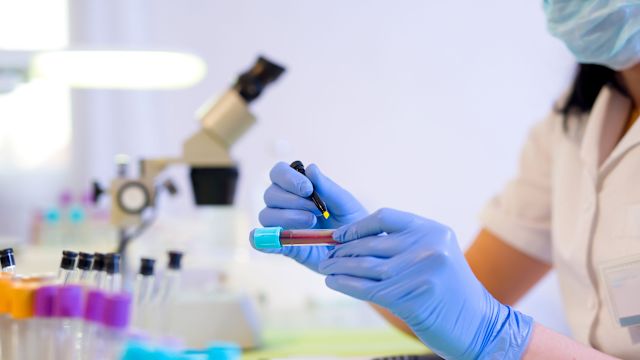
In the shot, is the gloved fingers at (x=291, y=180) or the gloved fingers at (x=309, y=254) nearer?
the gloved fingers at (x=291, y=180)

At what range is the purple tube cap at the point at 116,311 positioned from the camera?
0.79 metres

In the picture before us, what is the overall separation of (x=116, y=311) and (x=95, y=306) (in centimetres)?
3

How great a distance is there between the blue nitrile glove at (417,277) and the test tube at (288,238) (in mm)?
16

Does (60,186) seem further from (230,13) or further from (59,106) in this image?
(230,13)

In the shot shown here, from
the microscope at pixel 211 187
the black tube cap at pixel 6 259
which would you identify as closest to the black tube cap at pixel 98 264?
the black tube cap at pixel 6 259

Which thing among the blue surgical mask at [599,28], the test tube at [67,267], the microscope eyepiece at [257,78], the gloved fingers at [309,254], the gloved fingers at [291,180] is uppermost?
the blue surgical mask at [599,28]

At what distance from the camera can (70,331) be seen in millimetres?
839

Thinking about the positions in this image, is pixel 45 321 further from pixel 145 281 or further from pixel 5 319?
pixel 145 281

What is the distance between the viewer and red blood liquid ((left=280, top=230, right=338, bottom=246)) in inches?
36.2

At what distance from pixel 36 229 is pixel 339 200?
187 cm

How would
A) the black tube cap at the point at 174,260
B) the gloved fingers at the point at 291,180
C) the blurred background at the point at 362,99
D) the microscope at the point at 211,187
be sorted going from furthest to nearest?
the blurred background at the point at 362,99, the microscope at the point at 211,187, the black tube cap at the point at 174,260, the gloved fingers at the point at 291,180

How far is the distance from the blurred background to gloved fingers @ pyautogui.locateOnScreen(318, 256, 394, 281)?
2.19m

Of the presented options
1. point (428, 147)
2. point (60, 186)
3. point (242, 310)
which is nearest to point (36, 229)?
point (60, 186)

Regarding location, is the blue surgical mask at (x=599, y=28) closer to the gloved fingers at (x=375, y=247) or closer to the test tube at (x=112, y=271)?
the gloved fingers at (x=375, y=247)
